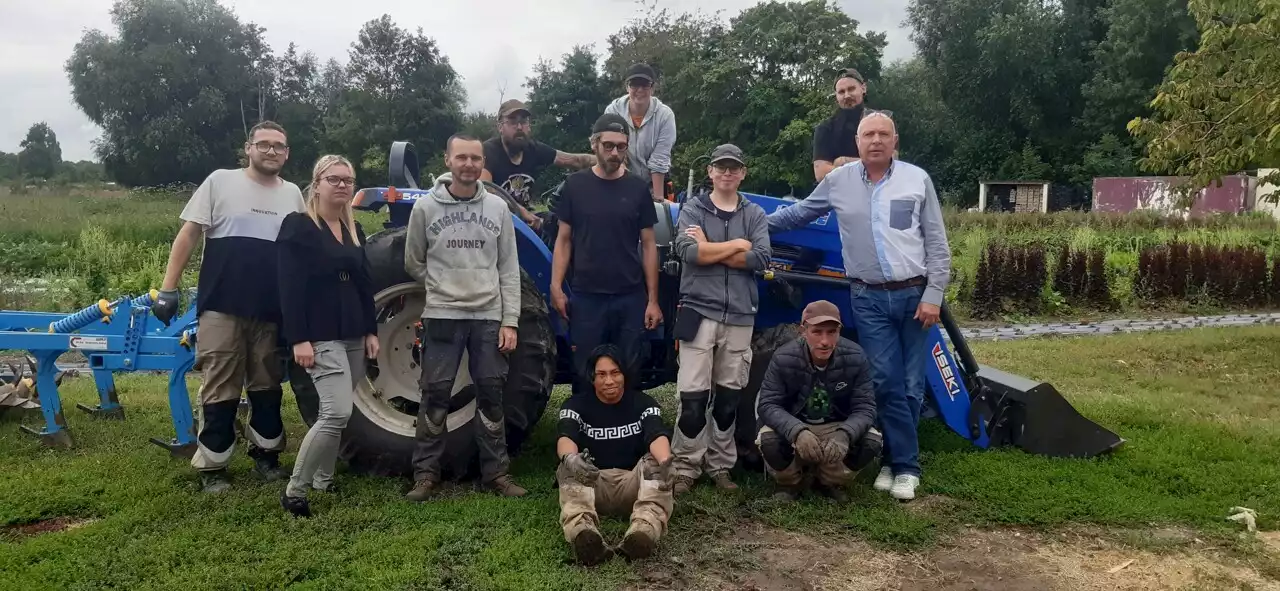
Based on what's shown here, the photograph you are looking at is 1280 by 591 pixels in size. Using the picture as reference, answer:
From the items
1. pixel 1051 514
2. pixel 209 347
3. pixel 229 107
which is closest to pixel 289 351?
pixel 209 347

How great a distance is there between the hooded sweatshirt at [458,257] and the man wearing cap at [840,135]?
1.94 m

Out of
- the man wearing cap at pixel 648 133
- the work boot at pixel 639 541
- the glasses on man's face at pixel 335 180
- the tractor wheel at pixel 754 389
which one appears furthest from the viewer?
the man wearing cap at pixel 648 133

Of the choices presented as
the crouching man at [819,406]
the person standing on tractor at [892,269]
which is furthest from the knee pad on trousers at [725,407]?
the person standing on tractor at [892,269]

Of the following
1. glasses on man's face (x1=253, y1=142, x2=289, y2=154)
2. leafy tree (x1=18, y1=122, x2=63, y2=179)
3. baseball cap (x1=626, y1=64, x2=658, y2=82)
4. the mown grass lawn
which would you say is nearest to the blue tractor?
the mown grass lawn

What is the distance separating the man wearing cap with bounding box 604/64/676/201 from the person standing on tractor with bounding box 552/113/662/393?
853 millimetres

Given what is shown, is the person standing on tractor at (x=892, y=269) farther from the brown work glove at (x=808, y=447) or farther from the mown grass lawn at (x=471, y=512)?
the brown work glove at (x=808, y=447)

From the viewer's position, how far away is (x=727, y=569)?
127 inches

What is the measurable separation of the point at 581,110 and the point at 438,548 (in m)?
32.5

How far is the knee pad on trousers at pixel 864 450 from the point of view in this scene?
3.82m

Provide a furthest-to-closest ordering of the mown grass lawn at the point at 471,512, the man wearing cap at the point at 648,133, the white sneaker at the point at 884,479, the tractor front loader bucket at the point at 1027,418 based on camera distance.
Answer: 1. the man wearing cap at the point at 648,133
2. the tractor front loader bucket at the point at 1027,418
3. the white sneaker at the point at 884,479
4. the mown grass lawn at the point at 471,512

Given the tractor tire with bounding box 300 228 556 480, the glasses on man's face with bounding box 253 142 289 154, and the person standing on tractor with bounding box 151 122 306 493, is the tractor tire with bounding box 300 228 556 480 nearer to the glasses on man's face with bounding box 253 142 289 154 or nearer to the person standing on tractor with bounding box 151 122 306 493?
the person standing on tractor with bounding box 151 122 306 493

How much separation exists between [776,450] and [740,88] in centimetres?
3054

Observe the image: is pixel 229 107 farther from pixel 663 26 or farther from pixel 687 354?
pixel 687 354

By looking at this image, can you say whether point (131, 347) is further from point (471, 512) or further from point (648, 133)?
point (648, 133)
